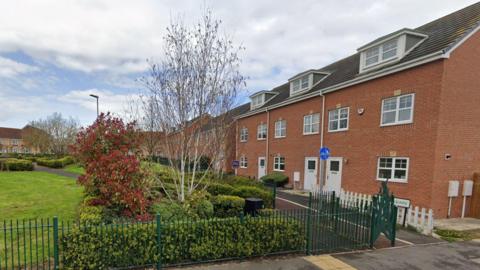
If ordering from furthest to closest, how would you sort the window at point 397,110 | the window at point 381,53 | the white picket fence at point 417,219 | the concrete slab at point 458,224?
1. the window at point 381,53
2. the window at point 397,110
3. the concrete slab at point 458,224
4. the white picket fence at point 417,219

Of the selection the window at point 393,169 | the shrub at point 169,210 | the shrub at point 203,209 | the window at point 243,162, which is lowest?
the window at point 243,162

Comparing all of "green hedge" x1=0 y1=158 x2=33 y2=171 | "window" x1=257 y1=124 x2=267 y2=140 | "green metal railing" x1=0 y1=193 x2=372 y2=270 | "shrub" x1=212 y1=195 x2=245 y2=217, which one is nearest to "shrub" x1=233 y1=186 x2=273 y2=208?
"shrub" x1=212 y1=195 x2=245 y2=217

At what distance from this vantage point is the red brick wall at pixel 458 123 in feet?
32.1

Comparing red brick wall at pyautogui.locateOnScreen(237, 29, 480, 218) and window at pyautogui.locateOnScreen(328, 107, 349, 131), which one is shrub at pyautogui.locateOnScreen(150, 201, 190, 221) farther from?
window at pyautogui.locateOnScreen(328, 107, 349, 131)

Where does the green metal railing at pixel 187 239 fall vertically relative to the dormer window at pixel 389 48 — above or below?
below

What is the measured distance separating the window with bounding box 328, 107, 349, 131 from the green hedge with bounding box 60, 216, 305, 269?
10118 millimetres

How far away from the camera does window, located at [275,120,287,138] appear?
20.5m

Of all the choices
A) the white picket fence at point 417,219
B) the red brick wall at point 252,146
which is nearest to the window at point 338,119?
the white picket fence at point 417,219

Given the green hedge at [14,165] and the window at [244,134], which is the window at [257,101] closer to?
the window at [244,134]

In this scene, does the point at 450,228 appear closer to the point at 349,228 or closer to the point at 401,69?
the point at 349,228

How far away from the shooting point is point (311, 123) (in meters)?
17.4

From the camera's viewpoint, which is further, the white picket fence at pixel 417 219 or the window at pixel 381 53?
the window at pixel 381 53

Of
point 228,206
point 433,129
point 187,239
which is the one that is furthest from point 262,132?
point 187,239

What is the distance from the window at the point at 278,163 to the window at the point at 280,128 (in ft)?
6.28
